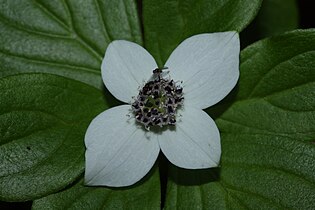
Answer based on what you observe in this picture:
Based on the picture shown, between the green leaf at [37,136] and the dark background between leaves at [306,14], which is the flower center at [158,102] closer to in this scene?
the green leaf at [37,136]

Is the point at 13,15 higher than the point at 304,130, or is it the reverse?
the point at 13,15

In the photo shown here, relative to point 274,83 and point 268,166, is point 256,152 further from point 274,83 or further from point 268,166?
point 274,83

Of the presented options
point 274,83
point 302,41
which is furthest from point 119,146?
point 302,41

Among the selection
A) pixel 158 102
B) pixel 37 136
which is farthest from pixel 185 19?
pixel 37 136

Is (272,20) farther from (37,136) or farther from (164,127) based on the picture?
(37,136)

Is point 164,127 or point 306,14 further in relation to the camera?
point 306,14
